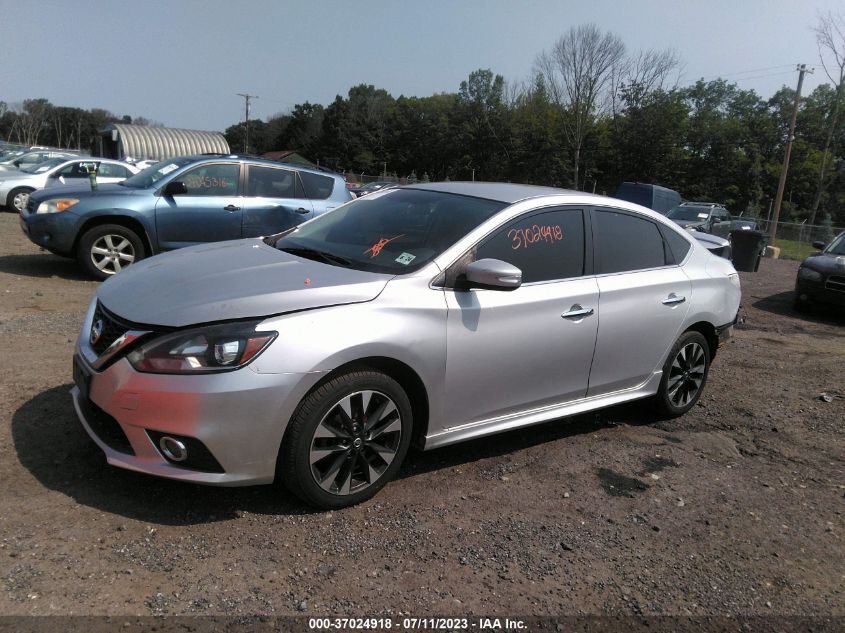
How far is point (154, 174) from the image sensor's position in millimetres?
8609

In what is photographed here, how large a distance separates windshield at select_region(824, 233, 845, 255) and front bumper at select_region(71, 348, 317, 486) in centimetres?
1095

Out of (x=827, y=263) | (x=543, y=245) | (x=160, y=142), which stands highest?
(x=160, y=142)

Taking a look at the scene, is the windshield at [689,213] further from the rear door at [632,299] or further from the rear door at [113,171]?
the rear door at [632,299]

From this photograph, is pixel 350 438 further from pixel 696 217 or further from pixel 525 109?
pixel 525 109

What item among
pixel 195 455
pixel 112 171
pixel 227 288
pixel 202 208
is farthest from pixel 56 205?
pixel 112 171

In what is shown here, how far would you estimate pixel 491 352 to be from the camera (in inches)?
144

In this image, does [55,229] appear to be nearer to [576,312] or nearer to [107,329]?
[107,329]

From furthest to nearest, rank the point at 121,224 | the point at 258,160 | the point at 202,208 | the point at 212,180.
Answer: the point at 258,160 < the point at 212,180 < the point at 202,208 < the point at 121,224

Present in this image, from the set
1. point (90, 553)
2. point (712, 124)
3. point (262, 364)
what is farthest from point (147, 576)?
point (712, 124)

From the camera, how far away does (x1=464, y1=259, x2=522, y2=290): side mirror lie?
346 centimetres

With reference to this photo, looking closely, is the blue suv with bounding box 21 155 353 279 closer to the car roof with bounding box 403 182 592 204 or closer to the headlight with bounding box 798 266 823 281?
the car roof with bounding box 403 182 592 204

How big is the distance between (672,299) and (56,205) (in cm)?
705

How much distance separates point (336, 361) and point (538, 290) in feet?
4.72

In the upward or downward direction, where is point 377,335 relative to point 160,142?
downward
